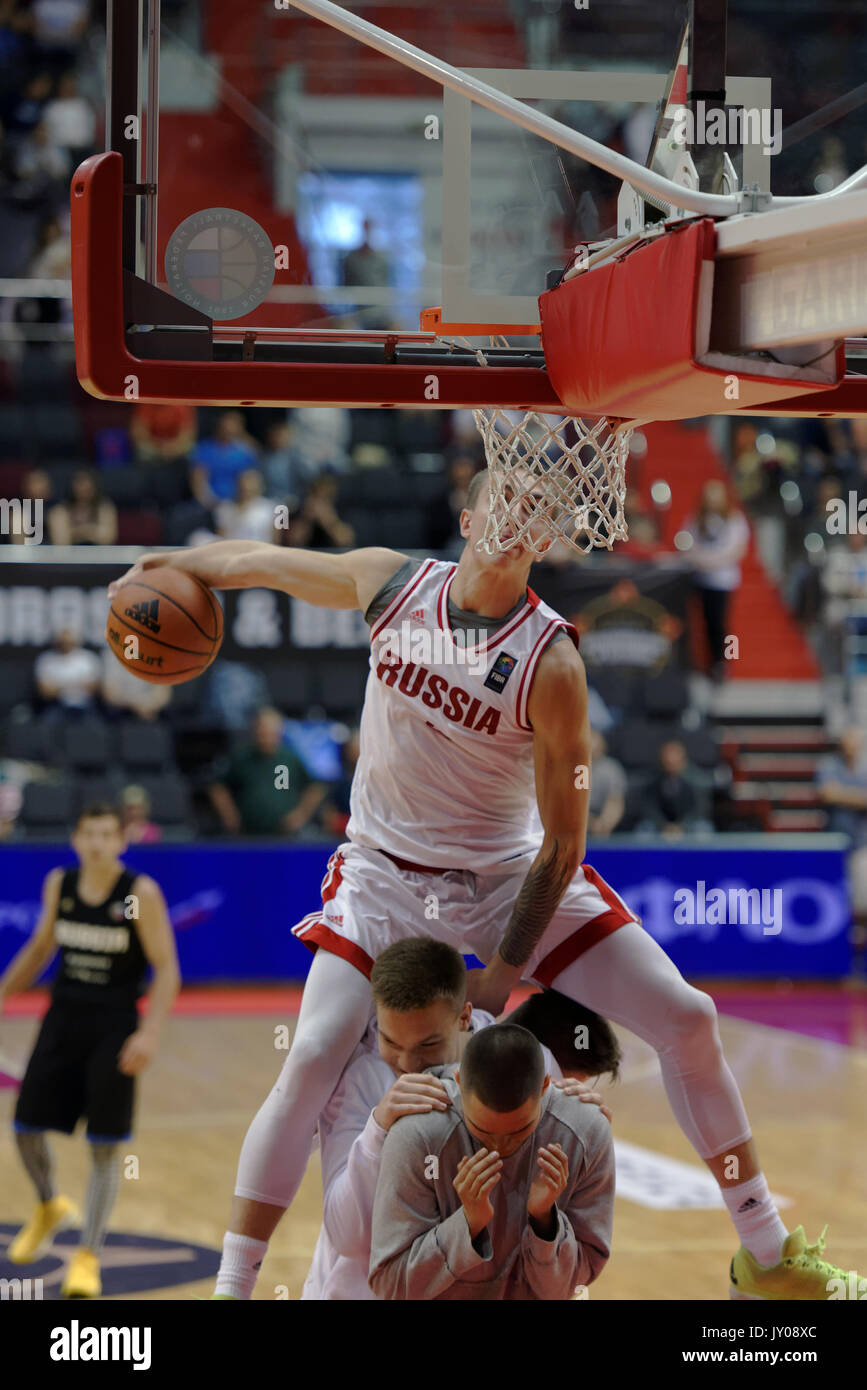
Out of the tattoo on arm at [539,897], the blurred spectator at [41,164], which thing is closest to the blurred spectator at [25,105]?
the blurred spectator at [41,164]

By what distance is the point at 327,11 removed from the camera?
3.91 metres

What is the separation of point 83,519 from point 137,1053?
19.3ft

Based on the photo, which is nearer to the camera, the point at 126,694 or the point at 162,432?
the point at 126,694

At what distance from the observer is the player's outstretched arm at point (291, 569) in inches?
192

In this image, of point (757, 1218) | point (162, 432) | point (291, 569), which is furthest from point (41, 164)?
point (757, 1218)

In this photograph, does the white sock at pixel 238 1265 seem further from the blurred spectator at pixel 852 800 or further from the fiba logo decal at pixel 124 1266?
the blurred spectator at pixel 852 800

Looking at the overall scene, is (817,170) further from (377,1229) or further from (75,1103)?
(75,1103)

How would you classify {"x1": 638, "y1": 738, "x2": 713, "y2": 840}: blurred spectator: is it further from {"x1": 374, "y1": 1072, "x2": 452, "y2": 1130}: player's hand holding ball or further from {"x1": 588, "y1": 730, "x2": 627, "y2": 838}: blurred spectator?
{"x1": 374, "y1": 1072, "x2": 452, "y2": 1130}: player's hand holding ball

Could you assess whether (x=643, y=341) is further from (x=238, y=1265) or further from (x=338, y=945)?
(x=238, y=1265)

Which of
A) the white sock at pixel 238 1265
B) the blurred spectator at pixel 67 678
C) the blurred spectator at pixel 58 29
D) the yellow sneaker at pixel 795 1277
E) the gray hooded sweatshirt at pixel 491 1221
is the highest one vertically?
the blurred spectator at pixel 58 29

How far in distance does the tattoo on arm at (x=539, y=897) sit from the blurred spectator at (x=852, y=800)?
737 centimetres

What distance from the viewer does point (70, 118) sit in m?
6.70

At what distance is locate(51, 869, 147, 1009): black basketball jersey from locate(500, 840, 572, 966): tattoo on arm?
2334 mm
